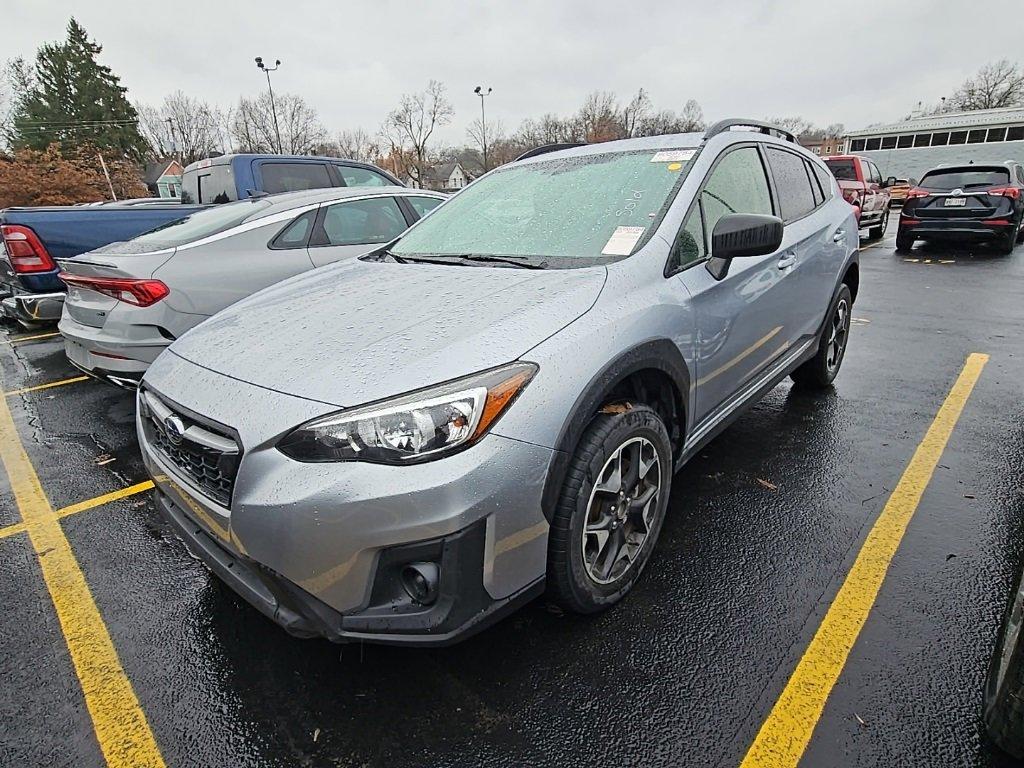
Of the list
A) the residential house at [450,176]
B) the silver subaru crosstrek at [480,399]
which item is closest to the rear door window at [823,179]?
the silver subaru crosstrek at [480,399]

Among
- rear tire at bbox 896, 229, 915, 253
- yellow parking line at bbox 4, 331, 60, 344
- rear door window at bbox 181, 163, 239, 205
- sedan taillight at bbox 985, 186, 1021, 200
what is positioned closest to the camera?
rear door window at bbox 181, 163, 239, 205

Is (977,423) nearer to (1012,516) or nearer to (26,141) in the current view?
(1012,516)

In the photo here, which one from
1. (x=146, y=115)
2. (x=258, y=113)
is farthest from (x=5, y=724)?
(x=146, y=115)

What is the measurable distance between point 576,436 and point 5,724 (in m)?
2.00

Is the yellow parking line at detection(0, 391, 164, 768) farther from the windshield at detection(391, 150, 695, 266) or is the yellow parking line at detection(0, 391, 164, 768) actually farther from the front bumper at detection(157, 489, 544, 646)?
the windshield at detection(391, 150, 695, 266)

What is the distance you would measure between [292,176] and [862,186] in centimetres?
1156

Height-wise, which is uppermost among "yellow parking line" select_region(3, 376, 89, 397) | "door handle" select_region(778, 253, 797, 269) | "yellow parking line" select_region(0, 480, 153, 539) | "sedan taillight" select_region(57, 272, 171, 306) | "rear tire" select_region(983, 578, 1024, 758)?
"door handle" select_region(778, 253, 797, 269)

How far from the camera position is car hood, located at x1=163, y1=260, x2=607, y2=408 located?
169cm

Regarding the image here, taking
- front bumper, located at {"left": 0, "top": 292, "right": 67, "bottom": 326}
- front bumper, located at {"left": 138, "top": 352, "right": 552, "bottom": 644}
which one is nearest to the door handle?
front bumper, located at {"left": 138, "top": 352, "right": 552, "bottom": 644}

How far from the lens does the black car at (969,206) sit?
10023mm

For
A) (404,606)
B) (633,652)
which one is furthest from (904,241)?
(404,606)

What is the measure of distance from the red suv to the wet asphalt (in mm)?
10612

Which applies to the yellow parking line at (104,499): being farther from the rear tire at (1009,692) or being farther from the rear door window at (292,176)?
the rear door window at (292,176)

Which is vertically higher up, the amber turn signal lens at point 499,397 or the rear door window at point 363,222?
the rear door window at point 363,222
